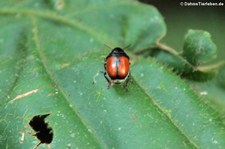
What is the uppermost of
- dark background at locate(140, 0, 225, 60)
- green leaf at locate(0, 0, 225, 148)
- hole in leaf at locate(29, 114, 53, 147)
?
green leaf at locate(0, 0, 225, 148)

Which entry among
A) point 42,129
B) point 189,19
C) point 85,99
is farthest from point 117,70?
point 189,19

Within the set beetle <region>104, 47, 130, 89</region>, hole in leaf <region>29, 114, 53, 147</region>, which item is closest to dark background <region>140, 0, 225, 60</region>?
beetle <region>104, 47, 130, 89</region>

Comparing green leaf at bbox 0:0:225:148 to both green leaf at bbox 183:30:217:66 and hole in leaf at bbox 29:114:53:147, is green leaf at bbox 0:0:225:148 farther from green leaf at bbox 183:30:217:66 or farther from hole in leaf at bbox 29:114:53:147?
green leaf at bbox 183:30:217:66

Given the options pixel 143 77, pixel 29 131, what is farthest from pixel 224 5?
pixel 29 131

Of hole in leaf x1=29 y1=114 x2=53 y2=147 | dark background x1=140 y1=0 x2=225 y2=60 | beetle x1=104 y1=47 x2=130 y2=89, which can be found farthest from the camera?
dark background x1=140 y1=0 x2=225 y2=60

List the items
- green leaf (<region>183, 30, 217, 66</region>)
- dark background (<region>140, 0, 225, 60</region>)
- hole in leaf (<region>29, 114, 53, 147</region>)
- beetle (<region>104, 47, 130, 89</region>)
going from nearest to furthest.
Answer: hole in leaf (<region>29, 114, 53, 147</region>) < beetle (<region>104, 47, 130, 89</region>) < green leaf (<region>183, 30, 217, 66</region>) < dark background (<region>140, 0, 225, 60</region>)

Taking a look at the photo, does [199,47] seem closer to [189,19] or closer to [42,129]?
[42,129]
